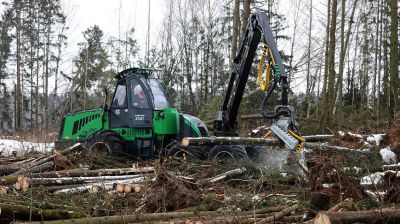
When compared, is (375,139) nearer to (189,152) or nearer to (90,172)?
(189,152)

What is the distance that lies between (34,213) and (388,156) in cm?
669

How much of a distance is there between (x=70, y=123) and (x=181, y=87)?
3233cm

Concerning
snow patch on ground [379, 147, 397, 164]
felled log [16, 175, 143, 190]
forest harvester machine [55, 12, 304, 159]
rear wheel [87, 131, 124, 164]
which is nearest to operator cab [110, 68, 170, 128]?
forest harvester machine [55, 12, 304, 159]

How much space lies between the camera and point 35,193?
6980mm

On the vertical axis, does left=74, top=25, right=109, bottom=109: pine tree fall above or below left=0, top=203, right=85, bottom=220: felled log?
above

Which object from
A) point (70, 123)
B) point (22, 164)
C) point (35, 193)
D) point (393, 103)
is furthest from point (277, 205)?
point (393, 103)

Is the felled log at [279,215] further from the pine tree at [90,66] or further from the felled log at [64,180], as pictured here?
the pine tree at [90,66]

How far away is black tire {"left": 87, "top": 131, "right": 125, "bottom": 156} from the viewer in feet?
37.1

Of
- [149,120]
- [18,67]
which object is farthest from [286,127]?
[18,67]

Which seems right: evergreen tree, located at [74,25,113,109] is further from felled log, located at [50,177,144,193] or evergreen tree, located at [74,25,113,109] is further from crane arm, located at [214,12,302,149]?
felled log, located at [50,177,144,193]

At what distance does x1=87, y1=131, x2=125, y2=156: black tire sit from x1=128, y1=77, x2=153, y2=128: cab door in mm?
529

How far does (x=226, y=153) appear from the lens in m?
10.1

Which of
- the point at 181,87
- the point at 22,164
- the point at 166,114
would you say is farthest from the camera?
the point at 181,87

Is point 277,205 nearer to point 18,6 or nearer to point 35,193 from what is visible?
point 35,193
